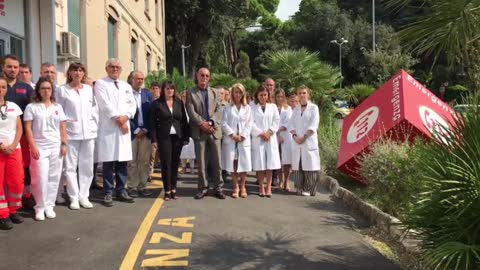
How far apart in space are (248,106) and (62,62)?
5461 millimetres

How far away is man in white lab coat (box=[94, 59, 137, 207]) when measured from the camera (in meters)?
7.05

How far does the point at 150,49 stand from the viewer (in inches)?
1005

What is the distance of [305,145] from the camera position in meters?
8.41

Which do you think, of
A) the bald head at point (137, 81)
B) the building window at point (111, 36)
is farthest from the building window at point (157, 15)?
the bald head at point (137, 81)

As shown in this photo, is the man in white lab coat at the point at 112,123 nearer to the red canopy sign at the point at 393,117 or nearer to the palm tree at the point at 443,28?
the red canopy sign at the point at 393,117

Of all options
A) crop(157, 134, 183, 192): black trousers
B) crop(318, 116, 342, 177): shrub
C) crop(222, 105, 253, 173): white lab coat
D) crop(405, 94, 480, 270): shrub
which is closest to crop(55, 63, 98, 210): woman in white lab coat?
crop(157, 134, 183, 192): black trousers

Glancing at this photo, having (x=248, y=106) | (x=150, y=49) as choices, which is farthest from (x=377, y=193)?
(x=150, y=49)

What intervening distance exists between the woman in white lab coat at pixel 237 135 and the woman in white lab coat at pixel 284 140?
1.10 meters

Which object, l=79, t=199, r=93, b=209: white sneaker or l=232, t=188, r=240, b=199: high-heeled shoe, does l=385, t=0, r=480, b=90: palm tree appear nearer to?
l=232, t=188, r=240, b=199: high-heeled shoe

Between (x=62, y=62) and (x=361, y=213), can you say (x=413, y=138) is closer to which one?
(x=361, y=213)

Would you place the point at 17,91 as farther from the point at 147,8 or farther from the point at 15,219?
the point at 147,8

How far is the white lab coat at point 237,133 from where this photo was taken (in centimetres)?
798

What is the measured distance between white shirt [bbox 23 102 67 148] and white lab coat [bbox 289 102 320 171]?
12.9ft

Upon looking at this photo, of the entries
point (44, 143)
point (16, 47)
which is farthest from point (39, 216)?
point (16, 47)
